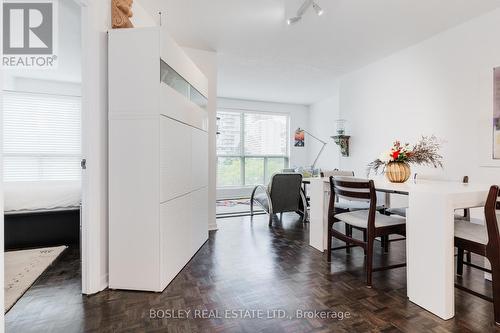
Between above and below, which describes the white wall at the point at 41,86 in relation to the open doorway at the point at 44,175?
above

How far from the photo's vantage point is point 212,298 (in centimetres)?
193

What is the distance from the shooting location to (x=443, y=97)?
3203 mm

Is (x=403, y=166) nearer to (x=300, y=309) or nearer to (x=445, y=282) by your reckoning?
(x=445, y=282)

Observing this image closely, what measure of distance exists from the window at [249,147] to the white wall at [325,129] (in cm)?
76

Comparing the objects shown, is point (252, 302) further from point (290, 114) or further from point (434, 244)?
point (290, 114)

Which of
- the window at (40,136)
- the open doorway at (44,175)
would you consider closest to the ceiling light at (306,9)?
the open doorway at (44,175)

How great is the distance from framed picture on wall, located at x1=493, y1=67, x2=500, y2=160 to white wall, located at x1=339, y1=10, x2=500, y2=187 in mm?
46

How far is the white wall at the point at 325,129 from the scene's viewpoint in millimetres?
6477

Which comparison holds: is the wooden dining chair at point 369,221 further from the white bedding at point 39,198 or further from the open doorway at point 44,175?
the white bedding at point 39,198

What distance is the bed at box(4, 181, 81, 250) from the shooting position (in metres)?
2.85

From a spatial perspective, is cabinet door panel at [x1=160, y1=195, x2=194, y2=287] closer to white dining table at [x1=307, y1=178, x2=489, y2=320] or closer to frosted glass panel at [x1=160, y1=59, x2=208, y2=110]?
frosted glass panel at [x1=160, y1=59, x2=208, y2=110]

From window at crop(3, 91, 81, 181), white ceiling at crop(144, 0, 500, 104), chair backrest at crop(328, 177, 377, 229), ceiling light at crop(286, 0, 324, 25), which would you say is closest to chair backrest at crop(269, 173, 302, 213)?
chair backrest at crop(328, 177, 377, 229)

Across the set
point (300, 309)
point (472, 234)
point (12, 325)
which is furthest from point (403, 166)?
point (12, 325)

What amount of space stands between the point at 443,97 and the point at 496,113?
0.63 meters
